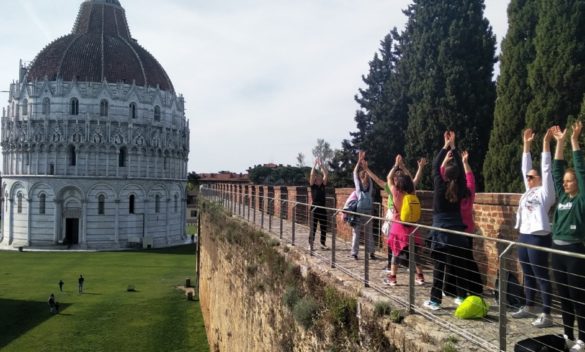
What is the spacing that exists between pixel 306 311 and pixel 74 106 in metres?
60.0

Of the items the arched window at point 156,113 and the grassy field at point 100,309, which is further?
the arched window at point 156,113

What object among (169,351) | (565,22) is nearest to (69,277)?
(169,351)

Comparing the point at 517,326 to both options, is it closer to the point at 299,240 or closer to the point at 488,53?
the point at 299,240

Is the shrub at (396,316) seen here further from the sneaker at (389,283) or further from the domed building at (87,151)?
the domed building at (87,151)

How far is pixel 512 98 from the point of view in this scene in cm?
2180

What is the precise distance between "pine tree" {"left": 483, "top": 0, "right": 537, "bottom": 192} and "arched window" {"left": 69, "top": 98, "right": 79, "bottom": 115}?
166 ft

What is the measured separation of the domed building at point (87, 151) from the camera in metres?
58.8

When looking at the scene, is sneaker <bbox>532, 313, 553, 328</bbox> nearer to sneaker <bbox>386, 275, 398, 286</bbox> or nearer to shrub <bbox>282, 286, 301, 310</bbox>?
sneaker <bbox>386, 275, 398, 286</bbox>

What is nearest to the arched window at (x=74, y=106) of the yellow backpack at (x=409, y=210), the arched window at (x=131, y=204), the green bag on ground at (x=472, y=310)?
the arched window at (x=131, y=204)

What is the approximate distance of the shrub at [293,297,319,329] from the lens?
6.59 meters

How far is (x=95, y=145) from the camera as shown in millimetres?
59406

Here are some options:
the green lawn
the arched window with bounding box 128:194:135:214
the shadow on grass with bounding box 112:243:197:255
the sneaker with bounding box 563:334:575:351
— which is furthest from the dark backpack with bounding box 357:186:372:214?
the green lawn

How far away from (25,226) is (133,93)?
19.6 m

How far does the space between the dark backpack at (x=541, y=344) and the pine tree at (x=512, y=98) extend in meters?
18.2
